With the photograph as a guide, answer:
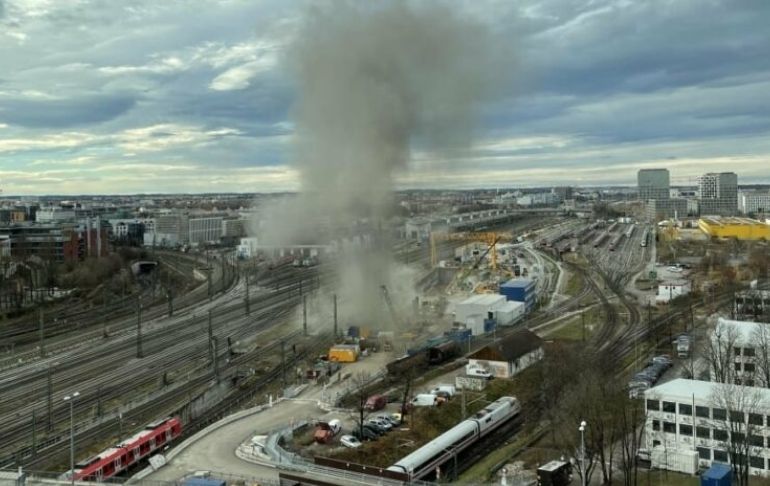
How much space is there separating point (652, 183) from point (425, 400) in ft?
364

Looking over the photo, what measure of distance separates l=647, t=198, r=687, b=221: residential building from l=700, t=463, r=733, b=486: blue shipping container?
85290mm

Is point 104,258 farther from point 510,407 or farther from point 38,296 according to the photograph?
point 510,407

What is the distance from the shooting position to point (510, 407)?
541 inches

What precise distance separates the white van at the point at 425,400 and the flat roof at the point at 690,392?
14.3 ft

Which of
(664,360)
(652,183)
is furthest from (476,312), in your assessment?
(652,183)

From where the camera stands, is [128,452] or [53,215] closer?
[128,452]

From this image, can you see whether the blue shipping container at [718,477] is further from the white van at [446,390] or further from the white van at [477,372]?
the white van at [477,372]

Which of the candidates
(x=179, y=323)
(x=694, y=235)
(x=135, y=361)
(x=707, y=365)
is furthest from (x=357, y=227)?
(x=694, y=235)

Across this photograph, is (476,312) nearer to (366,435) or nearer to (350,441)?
(366,435)

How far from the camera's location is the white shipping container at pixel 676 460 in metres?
10.7

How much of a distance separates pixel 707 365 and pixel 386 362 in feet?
25.7

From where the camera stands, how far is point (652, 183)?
116 meters

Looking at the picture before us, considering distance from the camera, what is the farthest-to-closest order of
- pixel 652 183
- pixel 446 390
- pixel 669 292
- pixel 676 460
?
pixel 652 183, pixel 669 292, pixel 446 390, pixel 676 460

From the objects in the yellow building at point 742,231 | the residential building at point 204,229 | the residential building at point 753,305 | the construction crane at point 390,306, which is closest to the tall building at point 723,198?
the yellow building at point 742,231
